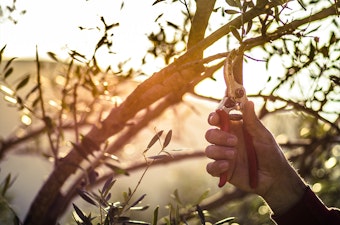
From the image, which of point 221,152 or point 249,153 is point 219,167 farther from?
point 249,153

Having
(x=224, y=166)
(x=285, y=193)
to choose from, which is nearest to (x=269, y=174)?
(x=285, y=193)

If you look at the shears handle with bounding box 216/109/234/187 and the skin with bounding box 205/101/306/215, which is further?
the skin with bounding box 205/101/306/215

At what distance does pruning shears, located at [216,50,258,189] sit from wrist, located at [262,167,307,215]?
0.12m

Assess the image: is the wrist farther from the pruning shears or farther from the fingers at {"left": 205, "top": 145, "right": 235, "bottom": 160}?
the fingers at {"left": 205, "top": 145, "right": 235, "bottom": 160}

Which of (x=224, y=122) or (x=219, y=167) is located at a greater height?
(x=224, y=122)

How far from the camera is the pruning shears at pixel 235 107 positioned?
6.19 ft

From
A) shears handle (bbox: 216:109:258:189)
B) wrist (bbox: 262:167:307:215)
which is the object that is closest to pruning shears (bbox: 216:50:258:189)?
shears handle (bbox: 216:109:258:189)

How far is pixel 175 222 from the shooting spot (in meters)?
1.94

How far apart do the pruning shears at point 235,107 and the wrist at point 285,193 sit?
12 centimetres

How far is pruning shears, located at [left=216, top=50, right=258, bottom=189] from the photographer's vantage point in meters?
1.89

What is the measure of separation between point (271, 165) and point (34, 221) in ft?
4.40

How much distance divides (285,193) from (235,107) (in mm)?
411

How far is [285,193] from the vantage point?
2.02 m

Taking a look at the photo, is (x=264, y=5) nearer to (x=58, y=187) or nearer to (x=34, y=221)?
(x=58, y=187)
